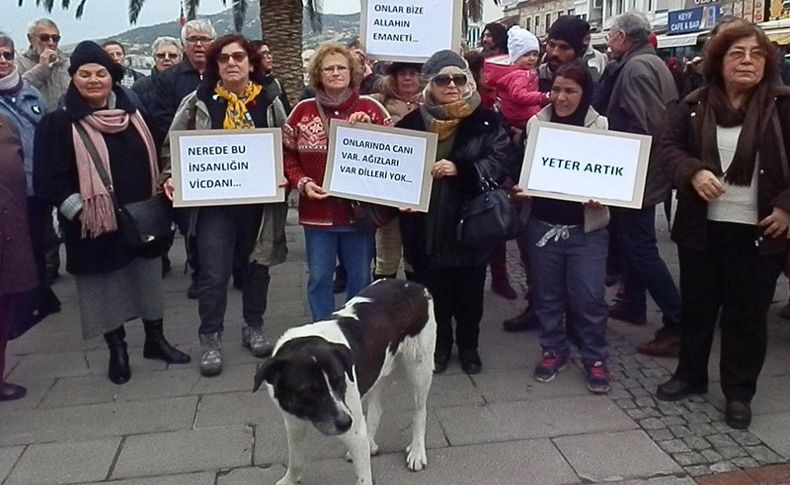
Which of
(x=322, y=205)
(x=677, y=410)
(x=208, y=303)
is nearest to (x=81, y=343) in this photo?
(x=208, y=303)

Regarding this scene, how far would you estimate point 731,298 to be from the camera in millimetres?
3953

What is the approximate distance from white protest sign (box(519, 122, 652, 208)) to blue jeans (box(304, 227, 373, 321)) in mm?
1176

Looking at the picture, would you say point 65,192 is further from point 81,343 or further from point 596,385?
point 596,385

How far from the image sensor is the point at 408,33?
204 inches

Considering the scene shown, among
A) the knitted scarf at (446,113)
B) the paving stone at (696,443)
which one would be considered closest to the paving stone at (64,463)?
the knitted scarf at (446,113)

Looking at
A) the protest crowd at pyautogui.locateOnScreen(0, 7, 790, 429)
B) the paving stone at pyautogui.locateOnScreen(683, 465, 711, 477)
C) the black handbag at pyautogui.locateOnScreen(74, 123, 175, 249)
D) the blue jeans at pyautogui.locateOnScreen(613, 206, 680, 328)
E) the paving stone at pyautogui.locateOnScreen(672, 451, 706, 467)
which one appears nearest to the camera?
the paving stone at pyautogui.locateOnScreen(683, 465, 711, 477)

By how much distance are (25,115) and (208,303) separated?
2219mm

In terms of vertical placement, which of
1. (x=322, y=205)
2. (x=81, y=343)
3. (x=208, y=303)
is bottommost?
(x=81, y=343)

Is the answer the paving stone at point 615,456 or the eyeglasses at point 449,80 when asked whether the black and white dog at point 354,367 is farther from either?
the eyeglasses at point 449,80

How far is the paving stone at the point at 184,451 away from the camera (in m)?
3.69

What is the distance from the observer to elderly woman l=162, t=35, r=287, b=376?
455 cm

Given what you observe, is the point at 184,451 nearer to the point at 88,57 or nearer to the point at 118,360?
the point at 118,360

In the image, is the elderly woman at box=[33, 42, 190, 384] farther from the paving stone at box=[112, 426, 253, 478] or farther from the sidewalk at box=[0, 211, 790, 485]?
the paving stone at box=[112, 426, 253, 478]

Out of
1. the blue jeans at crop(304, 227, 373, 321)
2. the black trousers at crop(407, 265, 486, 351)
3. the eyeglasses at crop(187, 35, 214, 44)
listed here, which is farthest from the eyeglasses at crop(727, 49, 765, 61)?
the eyeglasses at crop(187, 35, 214, 44)
